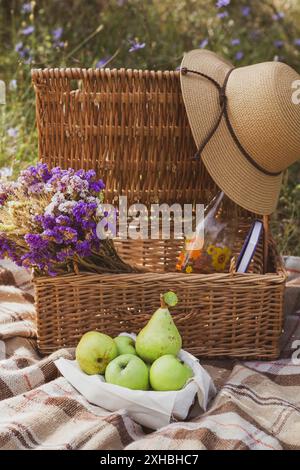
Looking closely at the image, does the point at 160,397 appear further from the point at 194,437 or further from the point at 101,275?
the point at 101,275

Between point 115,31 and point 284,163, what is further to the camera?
point 115,31

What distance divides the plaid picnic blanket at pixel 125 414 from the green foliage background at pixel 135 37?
137cm

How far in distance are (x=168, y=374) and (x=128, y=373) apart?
0.10 metres

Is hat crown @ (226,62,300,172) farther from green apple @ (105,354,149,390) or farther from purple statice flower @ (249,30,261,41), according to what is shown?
purple statice flower @ (249,30,261,41)

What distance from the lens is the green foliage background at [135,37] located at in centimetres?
359

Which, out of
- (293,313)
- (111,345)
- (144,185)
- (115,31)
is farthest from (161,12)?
(111,345)

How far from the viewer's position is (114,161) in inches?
99.0

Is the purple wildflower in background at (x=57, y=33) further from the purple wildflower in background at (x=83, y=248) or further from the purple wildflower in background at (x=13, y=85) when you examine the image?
the purple wildflower in background at (x=83, y=248)

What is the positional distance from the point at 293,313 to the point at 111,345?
86cm

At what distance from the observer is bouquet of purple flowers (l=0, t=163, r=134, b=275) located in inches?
78.1

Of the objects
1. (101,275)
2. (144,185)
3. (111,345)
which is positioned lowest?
(111,345)

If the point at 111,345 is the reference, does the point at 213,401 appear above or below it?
below

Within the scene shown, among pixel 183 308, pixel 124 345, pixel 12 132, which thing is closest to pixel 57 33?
pixel 12 132
